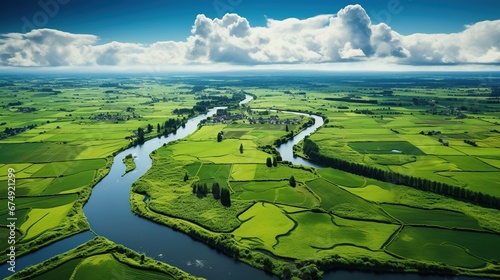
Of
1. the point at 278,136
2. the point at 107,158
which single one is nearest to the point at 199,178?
the point at 107,158

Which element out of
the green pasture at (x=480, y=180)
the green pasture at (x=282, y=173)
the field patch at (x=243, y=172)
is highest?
the green pasture at (x=480, y=180)

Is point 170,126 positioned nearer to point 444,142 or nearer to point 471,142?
point 444,142

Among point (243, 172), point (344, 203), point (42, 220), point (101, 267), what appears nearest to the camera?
point (101, 267)

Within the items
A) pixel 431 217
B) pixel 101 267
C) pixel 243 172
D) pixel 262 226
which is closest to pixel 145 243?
pixel 101 267

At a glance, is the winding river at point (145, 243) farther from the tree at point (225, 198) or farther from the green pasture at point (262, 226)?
the tree at point (225, 198)

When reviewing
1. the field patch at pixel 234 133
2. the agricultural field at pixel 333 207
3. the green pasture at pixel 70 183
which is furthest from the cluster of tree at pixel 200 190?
the field patch at pixel 234 133

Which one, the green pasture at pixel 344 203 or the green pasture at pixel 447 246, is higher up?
the green pasture at pixel 344 203

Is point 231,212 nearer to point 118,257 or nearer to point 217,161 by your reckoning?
point 118,257

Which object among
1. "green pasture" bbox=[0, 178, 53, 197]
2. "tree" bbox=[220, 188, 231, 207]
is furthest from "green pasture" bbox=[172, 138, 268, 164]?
"green pasture" bbox=[0, 178, 53, 197]
